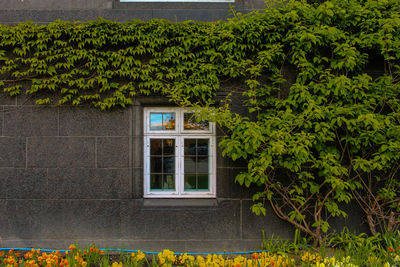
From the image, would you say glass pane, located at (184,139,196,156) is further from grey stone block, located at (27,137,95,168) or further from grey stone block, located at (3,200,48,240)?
grey stone block, located at (3,200,48,240)

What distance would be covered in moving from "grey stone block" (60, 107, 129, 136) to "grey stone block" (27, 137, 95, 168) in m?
0.12

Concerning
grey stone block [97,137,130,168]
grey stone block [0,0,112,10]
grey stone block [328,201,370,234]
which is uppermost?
grey stone block [0,0,112,10]

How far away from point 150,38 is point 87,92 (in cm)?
120

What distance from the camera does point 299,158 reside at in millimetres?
3518

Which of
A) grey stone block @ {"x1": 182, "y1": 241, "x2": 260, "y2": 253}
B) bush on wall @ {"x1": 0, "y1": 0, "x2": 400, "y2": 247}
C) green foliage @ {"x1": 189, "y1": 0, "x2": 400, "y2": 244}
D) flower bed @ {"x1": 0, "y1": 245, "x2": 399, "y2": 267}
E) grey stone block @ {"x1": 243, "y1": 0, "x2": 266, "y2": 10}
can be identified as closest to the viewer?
flower bed @ {"x1": 0, "y1": 245, "x2": 399, "y2": 267}

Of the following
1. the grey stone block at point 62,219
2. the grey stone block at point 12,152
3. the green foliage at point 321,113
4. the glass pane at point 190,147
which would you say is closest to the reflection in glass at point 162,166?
the glass pane at point 190,147

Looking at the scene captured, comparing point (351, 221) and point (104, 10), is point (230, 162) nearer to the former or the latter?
point (351, 221)

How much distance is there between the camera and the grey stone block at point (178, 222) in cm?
405

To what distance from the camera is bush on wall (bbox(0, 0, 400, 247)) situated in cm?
370

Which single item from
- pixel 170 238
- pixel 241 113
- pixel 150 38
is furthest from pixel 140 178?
pixel 150 38

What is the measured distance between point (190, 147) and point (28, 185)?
2.40 meters

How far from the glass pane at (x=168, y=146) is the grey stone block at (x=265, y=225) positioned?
1.29 m

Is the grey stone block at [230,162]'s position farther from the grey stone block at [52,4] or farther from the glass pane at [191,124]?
the grey stone block at [52,4]

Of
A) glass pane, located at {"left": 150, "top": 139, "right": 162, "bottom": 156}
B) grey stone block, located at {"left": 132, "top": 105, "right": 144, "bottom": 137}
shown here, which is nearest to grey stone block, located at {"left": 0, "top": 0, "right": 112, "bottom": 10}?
grey stone block, located at {"left": 132, "top": 105, "right": 144, "bottom": 137}
